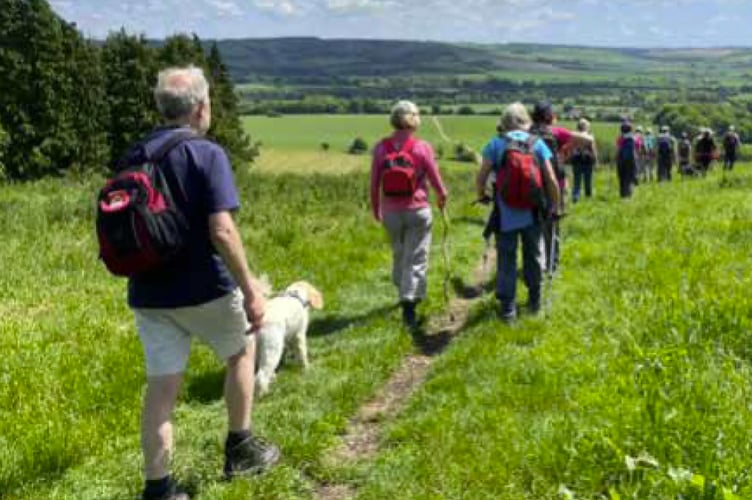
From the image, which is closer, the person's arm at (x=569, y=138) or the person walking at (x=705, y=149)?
the person's arm at (x=569, y=138)

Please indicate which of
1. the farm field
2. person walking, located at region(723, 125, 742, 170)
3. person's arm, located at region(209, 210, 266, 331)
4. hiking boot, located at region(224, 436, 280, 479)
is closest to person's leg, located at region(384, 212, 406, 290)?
hiking boot, located at region(224, 436, 280, 479)

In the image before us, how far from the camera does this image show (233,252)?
193 inches

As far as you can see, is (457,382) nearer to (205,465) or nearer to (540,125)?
(205,465)

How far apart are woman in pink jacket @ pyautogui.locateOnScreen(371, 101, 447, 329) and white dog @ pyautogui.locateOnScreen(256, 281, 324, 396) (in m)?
1.44

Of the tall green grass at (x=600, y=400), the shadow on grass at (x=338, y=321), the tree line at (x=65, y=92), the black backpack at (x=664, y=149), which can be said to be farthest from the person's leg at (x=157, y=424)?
the tree line at (x=65, y=92)

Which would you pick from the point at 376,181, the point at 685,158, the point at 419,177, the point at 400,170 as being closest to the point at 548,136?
the point at 419,177

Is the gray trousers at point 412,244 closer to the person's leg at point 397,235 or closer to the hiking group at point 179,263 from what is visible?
the person's leg at point 397,235

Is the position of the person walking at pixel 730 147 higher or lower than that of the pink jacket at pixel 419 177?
lower

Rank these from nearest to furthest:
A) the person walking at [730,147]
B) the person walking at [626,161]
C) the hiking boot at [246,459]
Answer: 1. the hiking boot at [246,459]
2. the person walking at [626,161]
3. the person walking at [730,147]

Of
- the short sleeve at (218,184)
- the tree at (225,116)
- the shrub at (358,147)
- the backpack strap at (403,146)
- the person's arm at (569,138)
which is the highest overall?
the short sleeve at (218,184)

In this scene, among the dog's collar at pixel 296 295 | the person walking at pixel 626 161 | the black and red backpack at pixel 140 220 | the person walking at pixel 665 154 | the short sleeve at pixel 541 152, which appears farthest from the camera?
the person walking at pixel 665 154

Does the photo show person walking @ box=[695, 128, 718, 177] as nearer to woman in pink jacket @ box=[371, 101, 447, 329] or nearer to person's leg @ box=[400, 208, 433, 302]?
woman in pink jacket @ box=[371, 101, 447, 329]

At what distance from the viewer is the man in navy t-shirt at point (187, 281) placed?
4844mm

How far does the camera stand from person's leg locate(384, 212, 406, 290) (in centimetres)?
959
